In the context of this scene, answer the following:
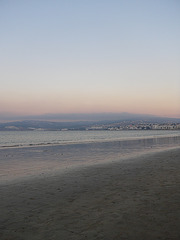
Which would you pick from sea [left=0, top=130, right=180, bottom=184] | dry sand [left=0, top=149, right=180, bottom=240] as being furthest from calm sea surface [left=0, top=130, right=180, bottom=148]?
dry sand [left=0, top=149, right=180, bottom=240]

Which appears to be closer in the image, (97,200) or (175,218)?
(175,218)

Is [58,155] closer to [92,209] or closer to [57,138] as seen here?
[92,209]

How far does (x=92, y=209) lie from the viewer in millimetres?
7551

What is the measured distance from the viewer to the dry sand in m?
5.82

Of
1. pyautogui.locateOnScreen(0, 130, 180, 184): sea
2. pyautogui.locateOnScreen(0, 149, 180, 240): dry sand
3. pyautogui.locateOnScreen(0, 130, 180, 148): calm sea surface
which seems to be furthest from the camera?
pyautogui.locateOnScreen(0, 130, 180, 148): calm sea surface

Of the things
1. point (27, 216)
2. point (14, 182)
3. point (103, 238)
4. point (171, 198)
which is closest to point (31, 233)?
point (27, 216)

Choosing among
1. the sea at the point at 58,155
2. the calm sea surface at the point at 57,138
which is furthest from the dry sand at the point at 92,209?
the calm sea surface at the point at 57,138

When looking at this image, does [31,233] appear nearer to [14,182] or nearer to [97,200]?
[97,200]

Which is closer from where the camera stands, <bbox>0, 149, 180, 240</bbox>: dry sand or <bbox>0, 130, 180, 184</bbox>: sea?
<bbox>0, 149, 180, 240</bbox>: dry sand

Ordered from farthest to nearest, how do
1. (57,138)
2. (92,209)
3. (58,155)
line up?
(57,138) < (58,155) < (92,209)

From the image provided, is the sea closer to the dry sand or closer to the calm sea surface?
the dry sand

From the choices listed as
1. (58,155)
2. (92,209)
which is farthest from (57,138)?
(92,209)

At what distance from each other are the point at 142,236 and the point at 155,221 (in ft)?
3.19

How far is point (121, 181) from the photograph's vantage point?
39.1 ft
